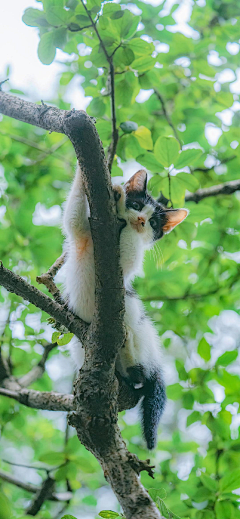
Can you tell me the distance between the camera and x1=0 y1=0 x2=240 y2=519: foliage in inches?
95.8

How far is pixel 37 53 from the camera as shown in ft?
7.83

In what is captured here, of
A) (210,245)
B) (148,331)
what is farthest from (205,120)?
(148,331)

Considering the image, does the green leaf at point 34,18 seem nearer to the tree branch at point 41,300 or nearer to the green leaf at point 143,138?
the green leaf at point 143,138

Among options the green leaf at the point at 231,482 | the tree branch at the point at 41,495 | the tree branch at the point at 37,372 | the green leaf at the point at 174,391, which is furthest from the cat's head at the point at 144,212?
the tree branch at the point at 41,495

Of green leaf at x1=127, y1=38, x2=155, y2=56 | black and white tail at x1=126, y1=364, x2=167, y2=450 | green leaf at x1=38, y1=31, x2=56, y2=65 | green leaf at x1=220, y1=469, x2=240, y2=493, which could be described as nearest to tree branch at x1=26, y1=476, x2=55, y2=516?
black and white tail at x1=126, y1=364, x2=167, y2=450

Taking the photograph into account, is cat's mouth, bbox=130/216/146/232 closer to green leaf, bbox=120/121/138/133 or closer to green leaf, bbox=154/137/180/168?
green leaf, bbox=154/137/180/168

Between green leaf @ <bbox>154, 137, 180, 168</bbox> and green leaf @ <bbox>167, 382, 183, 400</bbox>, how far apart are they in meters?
1.54

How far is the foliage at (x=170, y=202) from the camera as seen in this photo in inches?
95.8

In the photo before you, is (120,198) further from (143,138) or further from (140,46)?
(140,46)

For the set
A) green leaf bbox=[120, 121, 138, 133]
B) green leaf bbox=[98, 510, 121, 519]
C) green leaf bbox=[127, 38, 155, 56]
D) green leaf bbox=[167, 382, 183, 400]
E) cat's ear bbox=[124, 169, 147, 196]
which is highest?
green leaf bbox=[127, 38, 155, 56]

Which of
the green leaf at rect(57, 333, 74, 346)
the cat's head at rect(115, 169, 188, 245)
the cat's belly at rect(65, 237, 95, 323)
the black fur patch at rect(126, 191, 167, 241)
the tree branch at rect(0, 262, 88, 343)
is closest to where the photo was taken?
the tree branch at rect(0, 262, 88, 343)

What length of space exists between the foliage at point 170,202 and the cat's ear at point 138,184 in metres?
0.09

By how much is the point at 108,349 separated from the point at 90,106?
1.67 meters

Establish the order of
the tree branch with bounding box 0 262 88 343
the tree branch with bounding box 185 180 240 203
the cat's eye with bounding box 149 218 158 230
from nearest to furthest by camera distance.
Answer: the tree branch with bounding box 0 262 88 343, the cat's eye with bounding box 149 218 158 230, the tree branch with bounding box 185 180 240 203
